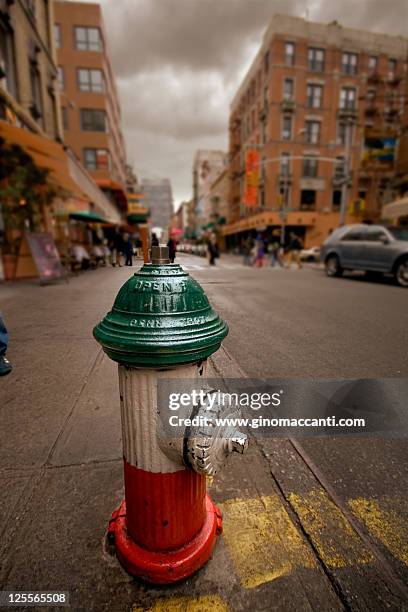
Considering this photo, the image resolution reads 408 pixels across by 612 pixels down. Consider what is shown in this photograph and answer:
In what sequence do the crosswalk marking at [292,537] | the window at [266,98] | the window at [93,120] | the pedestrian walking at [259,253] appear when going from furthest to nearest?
the window at [266,98] < the window at [93,120] < the pedestrian walking at [259,253] < the crosswalk marking at [292,537]

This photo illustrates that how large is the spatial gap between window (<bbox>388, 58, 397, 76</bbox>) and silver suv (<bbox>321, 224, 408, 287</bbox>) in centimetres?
3071

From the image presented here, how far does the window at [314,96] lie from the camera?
30145mm

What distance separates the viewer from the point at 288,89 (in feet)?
97.7

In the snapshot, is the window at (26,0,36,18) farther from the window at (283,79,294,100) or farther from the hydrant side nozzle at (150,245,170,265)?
the window at (283,79,294,100)

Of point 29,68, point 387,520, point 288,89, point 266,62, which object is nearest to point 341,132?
point 288,89

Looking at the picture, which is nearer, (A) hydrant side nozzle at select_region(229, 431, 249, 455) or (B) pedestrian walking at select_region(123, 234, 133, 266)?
(A) hydrant side nozzle at select_region(229, 431, 249, 455)

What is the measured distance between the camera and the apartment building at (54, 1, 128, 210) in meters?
26.3

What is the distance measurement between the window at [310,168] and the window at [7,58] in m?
26.0

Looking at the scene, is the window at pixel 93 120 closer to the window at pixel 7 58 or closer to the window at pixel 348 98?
the window at pixel 7 58

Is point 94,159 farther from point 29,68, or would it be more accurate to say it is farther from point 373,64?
point 373,64

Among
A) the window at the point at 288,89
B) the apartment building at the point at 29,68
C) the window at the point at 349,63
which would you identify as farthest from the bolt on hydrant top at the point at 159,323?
the window at the point at 349,63

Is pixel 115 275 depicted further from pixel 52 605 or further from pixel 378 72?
pixel 378 72

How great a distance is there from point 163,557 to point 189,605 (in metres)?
0.17

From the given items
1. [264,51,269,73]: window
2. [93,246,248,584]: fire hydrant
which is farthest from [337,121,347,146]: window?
[93,246,248,584]: fire hydrant
